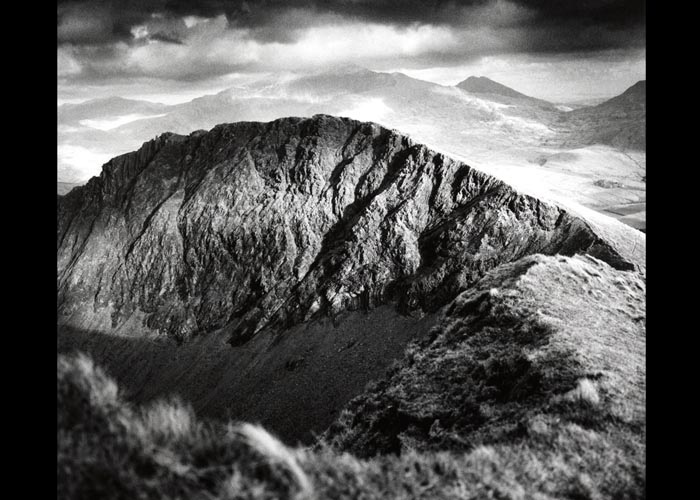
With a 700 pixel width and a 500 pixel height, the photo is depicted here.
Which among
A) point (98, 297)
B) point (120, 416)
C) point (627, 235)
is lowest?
point (98, 297)

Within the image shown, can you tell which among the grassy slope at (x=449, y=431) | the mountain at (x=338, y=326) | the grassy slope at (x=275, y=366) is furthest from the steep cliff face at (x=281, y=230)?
the grassy slope at (x=449, y=431)

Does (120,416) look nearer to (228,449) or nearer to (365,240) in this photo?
(228,449)

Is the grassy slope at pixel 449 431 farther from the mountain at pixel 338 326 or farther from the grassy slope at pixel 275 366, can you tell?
the grassy slope at pixel 275 366

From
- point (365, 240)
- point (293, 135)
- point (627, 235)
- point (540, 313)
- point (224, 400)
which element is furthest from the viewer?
point (293, 135)

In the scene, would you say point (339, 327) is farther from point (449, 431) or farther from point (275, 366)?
point (449, 431)

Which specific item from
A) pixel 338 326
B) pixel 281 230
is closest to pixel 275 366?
pixel 338 326

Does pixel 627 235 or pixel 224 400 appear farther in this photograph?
pixel 224 400

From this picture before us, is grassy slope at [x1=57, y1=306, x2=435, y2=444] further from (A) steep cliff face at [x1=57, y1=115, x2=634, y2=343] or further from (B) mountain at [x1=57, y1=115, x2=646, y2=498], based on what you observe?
(A) steep cliff face at [x1=57, y1=115, x2=634, y2=343]
